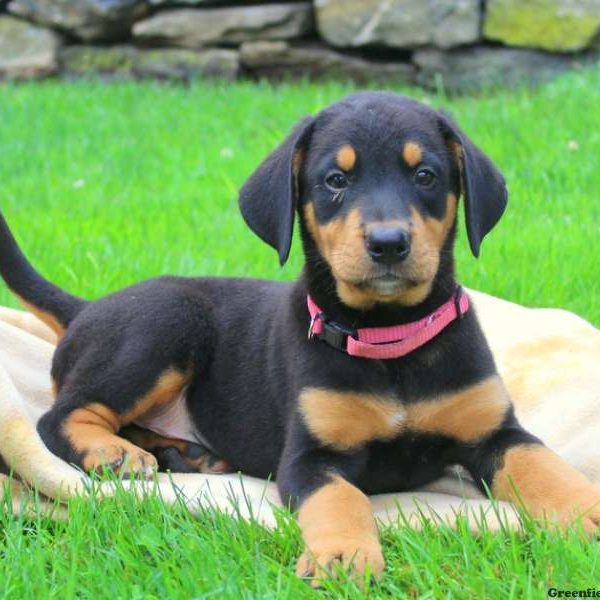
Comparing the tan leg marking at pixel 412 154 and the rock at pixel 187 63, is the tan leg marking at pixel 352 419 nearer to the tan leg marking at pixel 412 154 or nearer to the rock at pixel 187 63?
the tan leg marking at pixel 412 154

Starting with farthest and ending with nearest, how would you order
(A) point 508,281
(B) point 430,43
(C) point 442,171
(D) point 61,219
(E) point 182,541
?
(B) point 430,43
(D) point 61,219
(A) point 508,281
(C) point 442,171
(E) point 182,541

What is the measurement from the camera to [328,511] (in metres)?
3.10

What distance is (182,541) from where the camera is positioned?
2988mm

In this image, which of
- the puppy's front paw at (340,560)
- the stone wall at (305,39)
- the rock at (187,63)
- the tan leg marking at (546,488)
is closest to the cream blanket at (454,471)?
the tan leg marking at (546,488)

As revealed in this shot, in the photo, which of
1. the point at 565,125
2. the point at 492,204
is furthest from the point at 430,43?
the point at 492,204

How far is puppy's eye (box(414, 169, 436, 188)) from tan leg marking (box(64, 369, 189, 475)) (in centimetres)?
117

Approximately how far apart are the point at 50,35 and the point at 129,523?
→ 28.2 feet

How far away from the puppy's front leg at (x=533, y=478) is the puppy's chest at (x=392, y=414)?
0.06 meters

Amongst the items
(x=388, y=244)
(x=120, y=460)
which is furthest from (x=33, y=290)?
(x=388, y=244)

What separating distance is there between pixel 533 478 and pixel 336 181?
101 centimetres

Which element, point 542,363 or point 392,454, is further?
point 542,363

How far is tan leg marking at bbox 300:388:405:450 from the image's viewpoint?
3.49 metres

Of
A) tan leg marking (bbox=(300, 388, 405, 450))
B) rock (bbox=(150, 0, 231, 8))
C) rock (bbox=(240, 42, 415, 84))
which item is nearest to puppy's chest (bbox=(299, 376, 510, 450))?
tan leg marking (bbox=(300, 388, 405, 450))

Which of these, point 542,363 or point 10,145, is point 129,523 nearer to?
point 542,363
